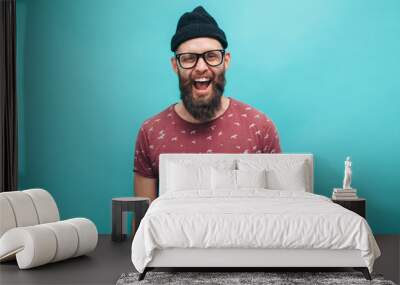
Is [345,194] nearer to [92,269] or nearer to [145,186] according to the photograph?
[145,186]

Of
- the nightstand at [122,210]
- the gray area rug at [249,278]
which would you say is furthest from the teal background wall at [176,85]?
the gray area rug at [249,278]

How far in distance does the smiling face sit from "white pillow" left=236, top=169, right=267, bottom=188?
Result: 88 cm

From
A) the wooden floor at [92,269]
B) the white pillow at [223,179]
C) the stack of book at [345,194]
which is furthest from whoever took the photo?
the stack of book at [345,194]

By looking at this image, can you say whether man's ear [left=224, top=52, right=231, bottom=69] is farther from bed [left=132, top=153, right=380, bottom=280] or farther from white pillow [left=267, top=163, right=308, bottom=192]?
bed [left=132, top=153, right=380, bottom=280]

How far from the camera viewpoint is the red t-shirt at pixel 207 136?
6527 millimetres

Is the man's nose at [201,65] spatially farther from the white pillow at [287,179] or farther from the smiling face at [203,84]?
the white pillow at [287,179]

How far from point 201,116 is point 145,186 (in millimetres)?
954

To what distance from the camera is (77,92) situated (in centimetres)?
670

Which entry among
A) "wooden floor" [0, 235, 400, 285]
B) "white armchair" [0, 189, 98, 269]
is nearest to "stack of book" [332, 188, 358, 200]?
"wooden floor" [0, 235, 400, 285]

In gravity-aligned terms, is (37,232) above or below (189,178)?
below

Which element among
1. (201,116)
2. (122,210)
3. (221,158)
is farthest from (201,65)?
(122,210)

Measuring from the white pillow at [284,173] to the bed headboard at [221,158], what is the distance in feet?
0.19

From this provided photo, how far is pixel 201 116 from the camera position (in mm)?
6582

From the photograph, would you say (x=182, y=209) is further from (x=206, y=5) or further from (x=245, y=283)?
(x=206, y=5)
